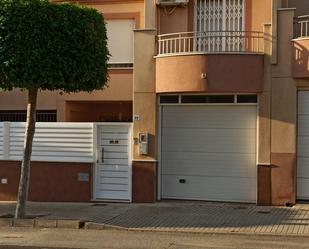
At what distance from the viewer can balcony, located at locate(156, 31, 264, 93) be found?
15438 mm

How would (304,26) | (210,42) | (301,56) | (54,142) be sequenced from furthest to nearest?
(210,42)
(54,142)
(304,26)
(301,56)

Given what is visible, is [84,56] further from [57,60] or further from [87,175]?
[87,175]

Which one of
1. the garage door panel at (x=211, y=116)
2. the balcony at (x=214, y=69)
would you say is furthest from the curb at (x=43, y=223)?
the balcony at (x=214, y=69)

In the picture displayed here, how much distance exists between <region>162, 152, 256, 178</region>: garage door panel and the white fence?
2.11 m

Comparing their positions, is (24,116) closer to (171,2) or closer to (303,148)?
(171,2)

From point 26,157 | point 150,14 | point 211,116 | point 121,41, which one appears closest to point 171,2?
point 150,14

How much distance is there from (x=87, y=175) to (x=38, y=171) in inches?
55.8

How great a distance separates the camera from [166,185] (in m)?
16.5

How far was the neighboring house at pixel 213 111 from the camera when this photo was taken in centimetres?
Result: 1541

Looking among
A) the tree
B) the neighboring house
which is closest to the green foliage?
the tree

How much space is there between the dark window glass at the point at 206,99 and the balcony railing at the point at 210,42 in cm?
116

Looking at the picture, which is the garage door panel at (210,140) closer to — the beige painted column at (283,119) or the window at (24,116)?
the beige painted column at (283,119)

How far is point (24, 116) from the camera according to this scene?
787 inches

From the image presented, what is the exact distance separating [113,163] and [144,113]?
1.55 m
